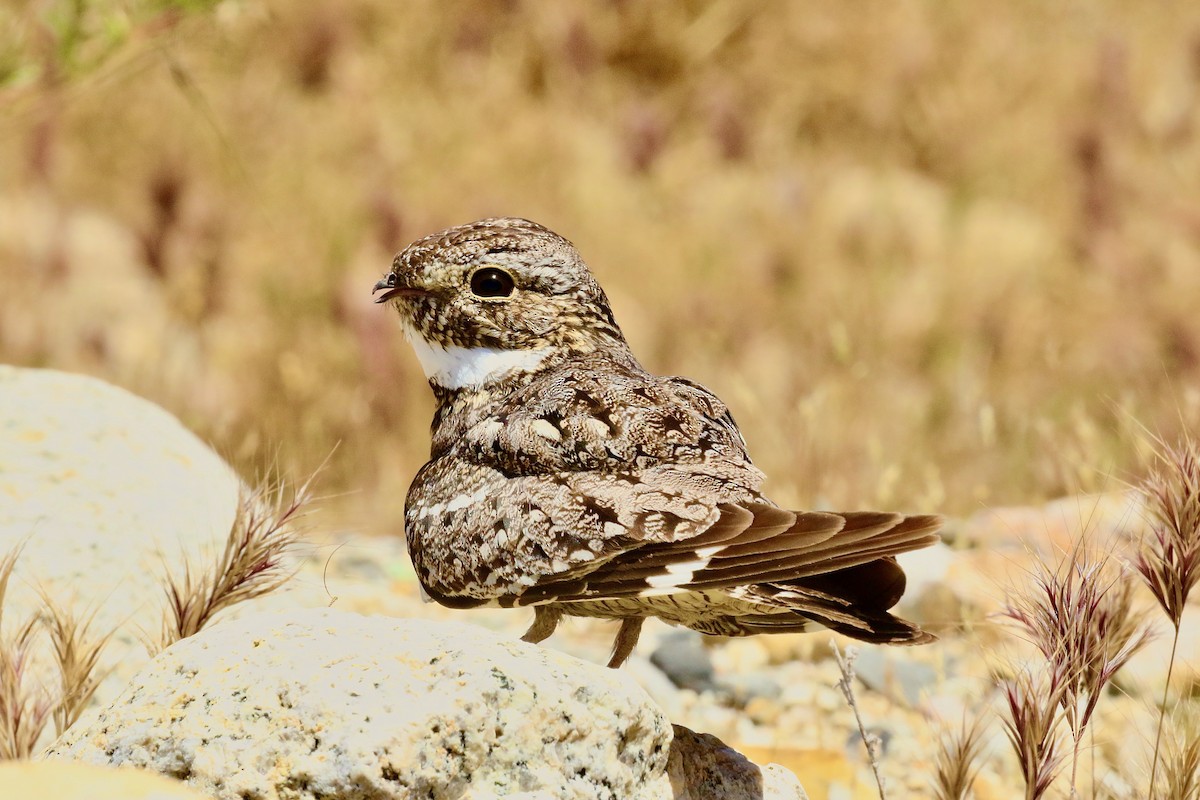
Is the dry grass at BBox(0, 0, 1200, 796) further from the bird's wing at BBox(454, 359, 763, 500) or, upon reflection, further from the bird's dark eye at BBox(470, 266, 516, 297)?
the bird's wing at BBox(454, 359, 763, 500)

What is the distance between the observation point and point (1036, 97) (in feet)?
42.7

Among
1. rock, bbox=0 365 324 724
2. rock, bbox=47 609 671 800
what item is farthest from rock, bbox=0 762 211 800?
rock, bbox=0 365 324 724

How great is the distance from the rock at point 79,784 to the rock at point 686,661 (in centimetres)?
308

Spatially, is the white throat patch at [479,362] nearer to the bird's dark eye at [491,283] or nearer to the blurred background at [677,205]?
the bird's dark eye at [491,283]

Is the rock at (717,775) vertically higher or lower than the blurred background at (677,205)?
lower

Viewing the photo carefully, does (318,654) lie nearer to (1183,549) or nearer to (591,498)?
(591,498)

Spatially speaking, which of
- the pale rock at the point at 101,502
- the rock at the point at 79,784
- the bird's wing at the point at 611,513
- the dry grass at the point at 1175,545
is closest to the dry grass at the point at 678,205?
the pale rock at the point at 101,502

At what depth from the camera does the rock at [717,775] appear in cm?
301

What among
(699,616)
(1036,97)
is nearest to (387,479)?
(699,616)

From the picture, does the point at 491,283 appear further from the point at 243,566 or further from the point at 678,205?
the point at 678,205

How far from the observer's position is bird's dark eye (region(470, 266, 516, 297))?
12.4ft

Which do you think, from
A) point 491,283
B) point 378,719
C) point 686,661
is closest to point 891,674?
point 686,661

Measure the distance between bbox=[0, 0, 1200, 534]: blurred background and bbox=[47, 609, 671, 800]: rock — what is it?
2.82 meters

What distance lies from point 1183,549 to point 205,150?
30.7 feet
